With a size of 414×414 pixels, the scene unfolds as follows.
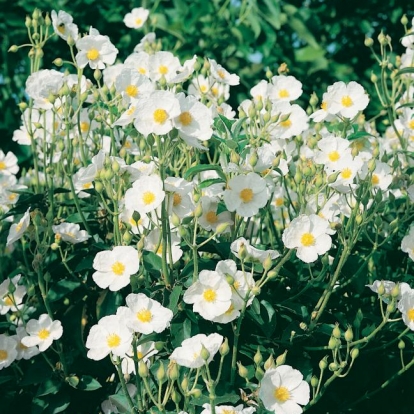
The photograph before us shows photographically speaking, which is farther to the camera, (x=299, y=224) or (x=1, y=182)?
(x=1, y=182)

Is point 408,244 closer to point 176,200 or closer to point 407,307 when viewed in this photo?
point 407,307

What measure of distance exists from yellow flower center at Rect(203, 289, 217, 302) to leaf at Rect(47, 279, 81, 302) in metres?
0.47

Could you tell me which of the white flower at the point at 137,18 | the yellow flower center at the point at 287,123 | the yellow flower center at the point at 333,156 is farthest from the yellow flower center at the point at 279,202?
the white flower at the point at 137,18

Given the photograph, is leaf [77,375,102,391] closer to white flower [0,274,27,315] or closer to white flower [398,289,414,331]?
white flower [0,274,27,315]

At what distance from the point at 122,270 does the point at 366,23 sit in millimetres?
3165

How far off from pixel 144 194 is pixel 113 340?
0.91 ft

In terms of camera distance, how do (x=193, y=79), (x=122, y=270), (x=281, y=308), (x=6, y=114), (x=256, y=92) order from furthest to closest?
1. (x=6, y=114)
2. (x=193, y=79)
3. (x=256, y=92)
4. (x=281, y=308)
5. (x=122, y=270)

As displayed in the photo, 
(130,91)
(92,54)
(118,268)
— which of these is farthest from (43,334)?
(92,54)

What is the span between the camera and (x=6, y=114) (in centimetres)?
361

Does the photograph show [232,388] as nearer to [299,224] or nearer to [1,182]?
[299,224]

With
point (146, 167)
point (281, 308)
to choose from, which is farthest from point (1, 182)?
point (281, 308)

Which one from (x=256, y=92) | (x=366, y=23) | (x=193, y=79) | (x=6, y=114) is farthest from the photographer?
(x=366, y=23)

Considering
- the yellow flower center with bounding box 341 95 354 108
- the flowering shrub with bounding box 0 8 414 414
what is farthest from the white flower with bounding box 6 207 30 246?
the yellow flower center with bounding box 341 95 354 108

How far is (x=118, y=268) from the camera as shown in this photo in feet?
4.58
